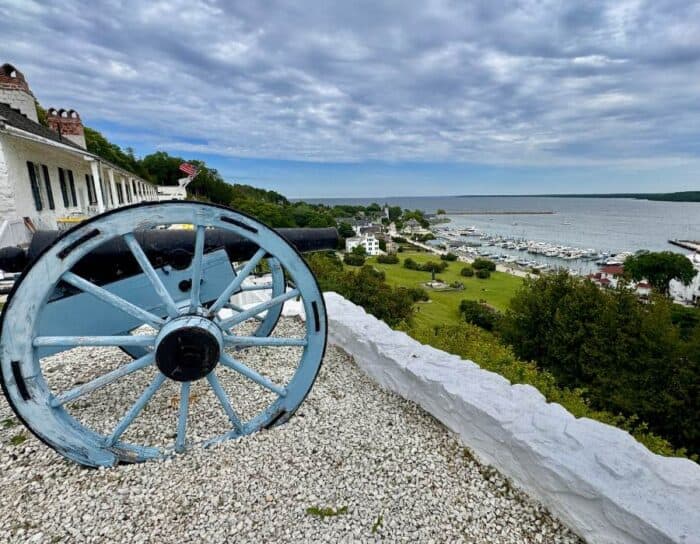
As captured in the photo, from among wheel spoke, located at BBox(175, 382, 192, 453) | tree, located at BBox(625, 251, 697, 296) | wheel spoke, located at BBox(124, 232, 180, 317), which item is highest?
wheel spoke, located at BBox(124, 232, 180, 317)

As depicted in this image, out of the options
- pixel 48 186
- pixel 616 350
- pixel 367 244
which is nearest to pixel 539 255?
pixel 367 244

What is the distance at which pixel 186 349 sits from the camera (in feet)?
8.75

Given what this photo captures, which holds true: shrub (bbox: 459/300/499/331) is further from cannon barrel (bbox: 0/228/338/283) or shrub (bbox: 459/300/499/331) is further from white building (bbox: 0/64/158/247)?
cannon barrel (bbox: 0/228/338/283)

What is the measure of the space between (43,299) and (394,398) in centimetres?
300

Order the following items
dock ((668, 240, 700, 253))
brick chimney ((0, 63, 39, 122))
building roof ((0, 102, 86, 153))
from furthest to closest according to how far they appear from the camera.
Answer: dock ((668, 240, 700, 253)) → brick chimney ((0, 63, 39, 122)) → building roof ((0, 102, 86, 153))

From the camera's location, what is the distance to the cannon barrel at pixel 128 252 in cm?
292

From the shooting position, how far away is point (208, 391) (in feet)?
13.0

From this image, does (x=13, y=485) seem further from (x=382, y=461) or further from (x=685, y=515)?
(x=685, y=515)

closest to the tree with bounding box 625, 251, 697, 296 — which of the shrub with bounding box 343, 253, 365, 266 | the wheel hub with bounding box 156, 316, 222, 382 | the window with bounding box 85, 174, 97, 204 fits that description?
the shrub with bounding box 343, 253, 365, 266

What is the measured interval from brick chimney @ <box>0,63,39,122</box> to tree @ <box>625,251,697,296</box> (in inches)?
2125

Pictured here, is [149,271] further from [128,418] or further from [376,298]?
[376,298]

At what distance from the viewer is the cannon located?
7.98 feet

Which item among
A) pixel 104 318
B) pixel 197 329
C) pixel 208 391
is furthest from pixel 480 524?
pixel 104 318

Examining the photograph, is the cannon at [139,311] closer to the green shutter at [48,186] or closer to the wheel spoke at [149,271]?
the wheel spoke at [149,271]
